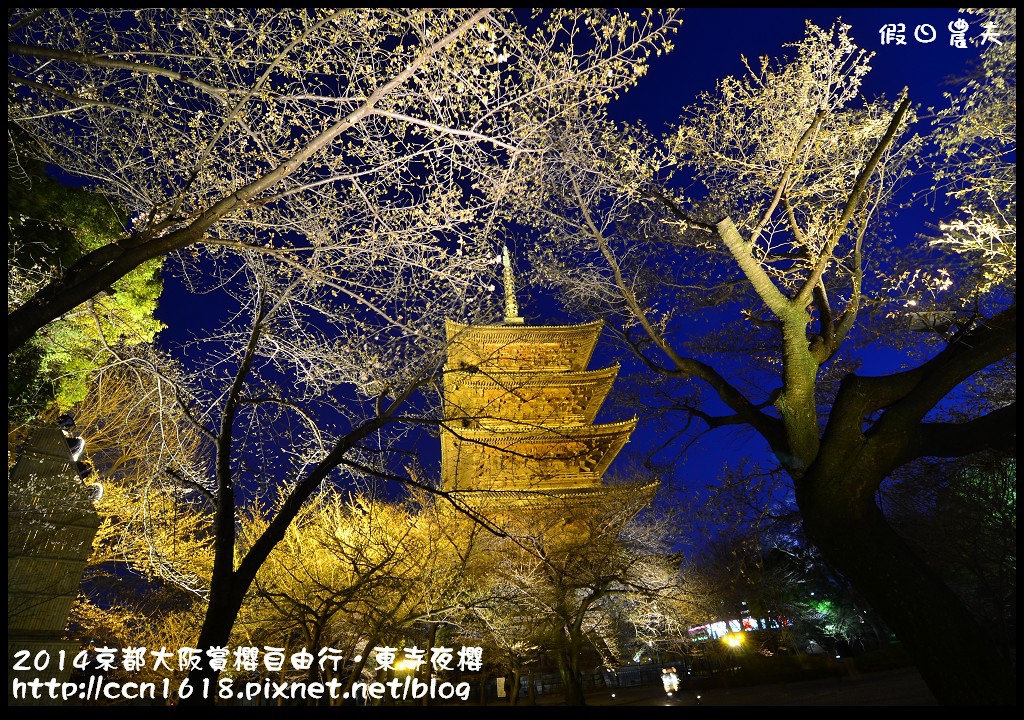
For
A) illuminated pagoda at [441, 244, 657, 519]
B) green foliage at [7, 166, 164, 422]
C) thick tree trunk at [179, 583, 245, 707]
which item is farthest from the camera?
illuminated pagoda at [441, 244, 657, 519]

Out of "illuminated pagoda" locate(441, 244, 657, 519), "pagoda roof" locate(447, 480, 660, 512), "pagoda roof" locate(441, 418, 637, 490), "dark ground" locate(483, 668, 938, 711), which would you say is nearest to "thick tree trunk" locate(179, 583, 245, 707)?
"dark ground" locate(483, 668, 938, 711)

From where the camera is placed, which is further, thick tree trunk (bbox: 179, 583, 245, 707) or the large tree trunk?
the large tree trunk

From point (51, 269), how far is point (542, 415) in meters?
13.5

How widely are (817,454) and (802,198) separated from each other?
3800 mm

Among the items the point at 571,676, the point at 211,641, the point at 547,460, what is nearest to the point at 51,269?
the point at 211,641

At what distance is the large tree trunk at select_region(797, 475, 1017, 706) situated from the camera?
386 centimetres

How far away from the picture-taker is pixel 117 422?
12.7 m

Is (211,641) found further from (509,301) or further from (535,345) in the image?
(509,301)

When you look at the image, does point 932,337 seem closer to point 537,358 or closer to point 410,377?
point 410,377

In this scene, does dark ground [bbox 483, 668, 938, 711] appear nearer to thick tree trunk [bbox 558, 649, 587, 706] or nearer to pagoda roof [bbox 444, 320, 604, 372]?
thick tree trunk [bbox 558, 649, 587, 706]

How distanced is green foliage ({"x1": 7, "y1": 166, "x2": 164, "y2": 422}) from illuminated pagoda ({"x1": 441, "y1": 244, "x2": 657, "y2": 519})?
9639mm

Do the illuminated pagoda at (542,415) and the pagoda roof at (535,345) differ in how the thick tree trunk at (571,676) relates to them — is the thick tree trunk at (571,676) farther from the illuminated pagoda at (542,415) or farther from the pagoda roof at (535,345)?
the pagoda roof at (535,345)

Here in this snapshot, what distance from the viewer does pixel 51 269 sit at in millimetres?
6070

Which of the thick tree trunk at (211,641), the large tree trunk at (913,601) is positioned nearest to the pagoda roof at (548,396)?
the large tree trunk at (913,601)
